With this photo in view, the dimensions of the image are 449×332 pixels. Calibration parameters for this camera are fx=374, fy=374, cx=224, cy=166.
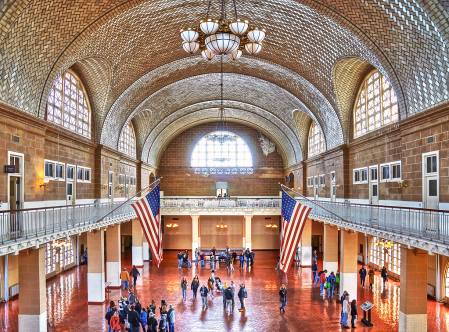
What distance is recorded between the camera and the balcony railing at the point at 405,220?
32.6ft

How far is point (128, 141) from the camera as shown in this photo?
94.7 feet

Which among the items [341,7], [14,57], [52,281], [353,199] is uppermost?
[341,7]

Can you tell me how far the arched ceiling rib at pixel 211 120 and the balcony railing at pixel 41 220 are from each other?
61.6 feet

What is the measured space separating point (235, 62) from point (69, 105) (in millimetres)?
10277

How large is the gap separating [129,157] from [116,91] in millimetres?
7752

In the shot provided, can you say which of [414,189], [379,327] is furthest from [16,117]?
[379,327]

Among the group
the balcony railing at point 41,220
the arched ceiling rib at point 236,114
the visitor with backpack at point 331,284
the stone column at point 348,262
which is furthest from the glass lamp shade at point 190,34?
the arched ceiling rib at point 236,114

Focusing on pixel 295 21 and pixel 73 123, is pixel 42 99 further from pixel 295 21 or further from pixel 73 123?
pixel 295 21

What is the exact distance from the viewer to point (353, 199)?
67.9 feet

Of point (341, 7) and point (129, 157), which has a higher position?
point (341, 7)

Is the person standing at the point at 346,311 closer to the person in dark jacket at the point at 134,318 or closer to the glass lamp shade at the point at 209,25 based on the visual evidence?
the person in dark jacket at the point at 134,318

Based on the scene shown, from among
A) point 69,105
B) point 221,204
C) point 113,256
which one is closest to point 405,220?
point 69,105

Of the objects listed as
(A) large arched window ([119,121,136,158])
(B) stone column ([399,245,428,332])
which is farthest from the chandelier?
(A) large arched window ([119,121,136,158])

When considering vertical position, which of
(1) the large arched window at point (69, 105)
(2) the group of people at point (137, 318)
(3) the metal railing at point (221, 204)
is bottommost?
(2) the group of people at point (137, 318)
